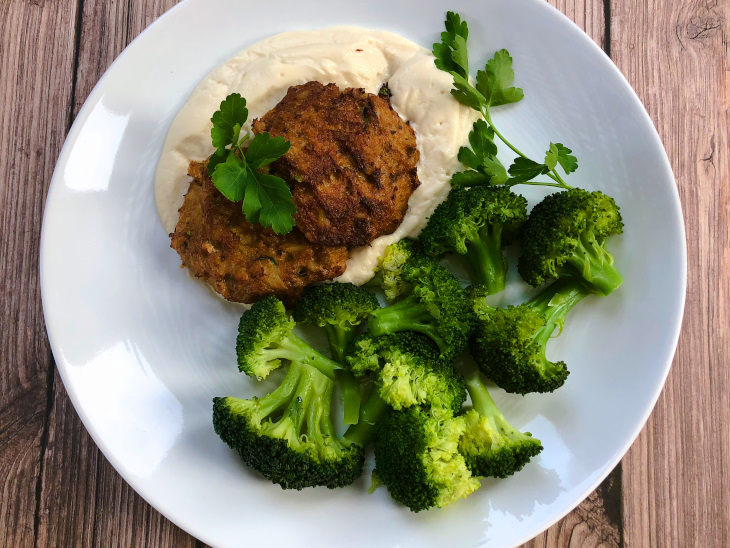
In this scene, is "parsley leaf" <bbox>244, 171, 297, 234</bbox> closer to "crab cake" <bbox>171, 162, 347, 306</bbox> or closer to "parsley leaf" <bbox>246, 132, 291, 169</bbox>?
"parsley leaf" <bbox>246, 132, 291, 169</bbox>

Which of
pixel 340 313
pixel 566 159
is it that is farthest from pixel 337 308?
pixel 566 159

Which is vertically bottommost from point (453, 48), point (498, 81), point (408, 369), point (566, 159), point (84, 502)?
point (84, 502)

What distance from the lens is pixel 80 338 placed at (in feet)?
10.5

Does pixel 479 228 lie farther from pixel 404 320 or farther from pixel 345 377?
pixel 345 377

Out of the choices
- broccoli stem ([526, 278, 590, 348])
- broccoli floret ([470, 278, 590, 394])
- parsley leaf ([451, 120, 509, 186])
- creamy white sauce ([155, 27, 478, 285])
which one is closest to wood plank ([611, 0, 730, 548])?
broccoli stem ([526, 278, 590, 348])

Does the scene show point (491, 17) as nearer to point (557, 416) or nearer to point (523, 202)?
point (523, 202)

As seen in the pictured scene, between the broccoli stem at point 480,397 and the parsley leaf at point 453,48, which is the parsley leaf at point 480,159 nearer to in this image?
the parsley leaf at point 453,48

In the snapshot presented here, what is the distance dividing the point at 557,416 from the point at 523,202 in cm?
129

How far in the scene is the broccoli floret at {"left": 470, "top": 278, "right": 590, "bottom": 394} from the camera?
3000 mm

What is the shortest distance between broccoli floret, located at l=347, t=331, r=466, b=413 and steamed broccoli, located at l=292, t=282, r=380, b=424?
0.14m

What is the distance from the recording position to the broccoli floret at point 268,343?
2.98 metres

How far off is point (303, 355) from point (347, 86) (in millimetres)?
1638

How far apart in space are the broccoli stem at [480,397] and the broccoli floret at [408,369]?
0.34 ft

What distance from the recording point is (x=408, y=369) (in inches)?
116
